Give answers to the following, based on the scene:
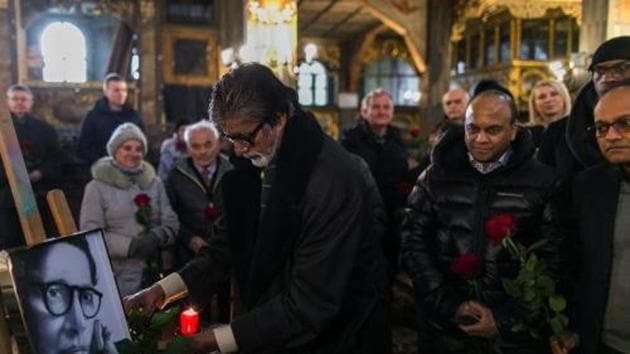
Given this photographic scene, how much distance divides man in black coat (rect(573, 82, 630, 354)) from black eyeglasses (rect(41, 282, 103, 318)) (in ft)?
5.52

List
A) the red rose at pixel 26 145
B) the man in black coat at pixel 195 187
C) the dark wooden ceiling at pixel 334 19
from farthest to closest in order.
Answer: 1. the dark wooden ceiling at pixel 334 19
2. the red rose at pixel 26 145
3. the man in black coat at pixel 195 187

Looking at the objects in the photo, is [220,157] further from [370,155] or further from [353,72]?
[353,72]

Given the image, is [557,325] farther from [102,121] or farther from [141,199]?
[102,121]

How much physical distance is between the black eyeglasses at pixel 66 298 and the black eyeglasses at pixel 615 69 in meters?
2.37

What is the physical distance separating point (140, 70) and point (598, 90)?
11305mm

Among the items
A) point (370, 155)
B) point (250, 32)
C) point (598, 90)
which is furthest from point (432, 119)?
point (598, 90)

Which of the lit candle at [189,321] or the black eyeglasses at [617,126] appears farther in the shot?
the lit candle at [189,321]

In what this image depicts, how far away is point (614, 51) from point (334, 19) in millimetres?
17207

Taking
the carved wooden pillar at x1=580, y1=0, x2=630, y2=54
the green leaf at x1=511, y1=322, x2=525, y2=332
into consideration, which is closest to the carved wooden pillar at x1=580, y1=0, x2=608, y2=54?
the carved wooden pillar at x1=580, y1=0, x2=630, y2=54

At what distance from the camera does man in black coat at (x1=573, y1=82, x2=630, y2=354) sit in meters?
2.24

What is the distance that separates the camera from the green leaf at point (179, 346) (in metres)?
1.77

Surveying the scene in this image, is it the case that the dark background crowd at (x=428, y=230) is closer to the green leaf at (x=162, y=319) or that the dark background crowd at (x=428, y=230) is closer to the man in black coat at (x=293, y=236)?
the man in black coat at (x=293, y=236)

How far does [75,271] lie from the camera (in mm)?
1880

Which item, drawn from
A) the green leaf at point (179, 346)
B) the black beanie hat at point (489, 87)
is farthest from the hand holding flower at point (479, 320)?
the green leaf at point (179, 346)
